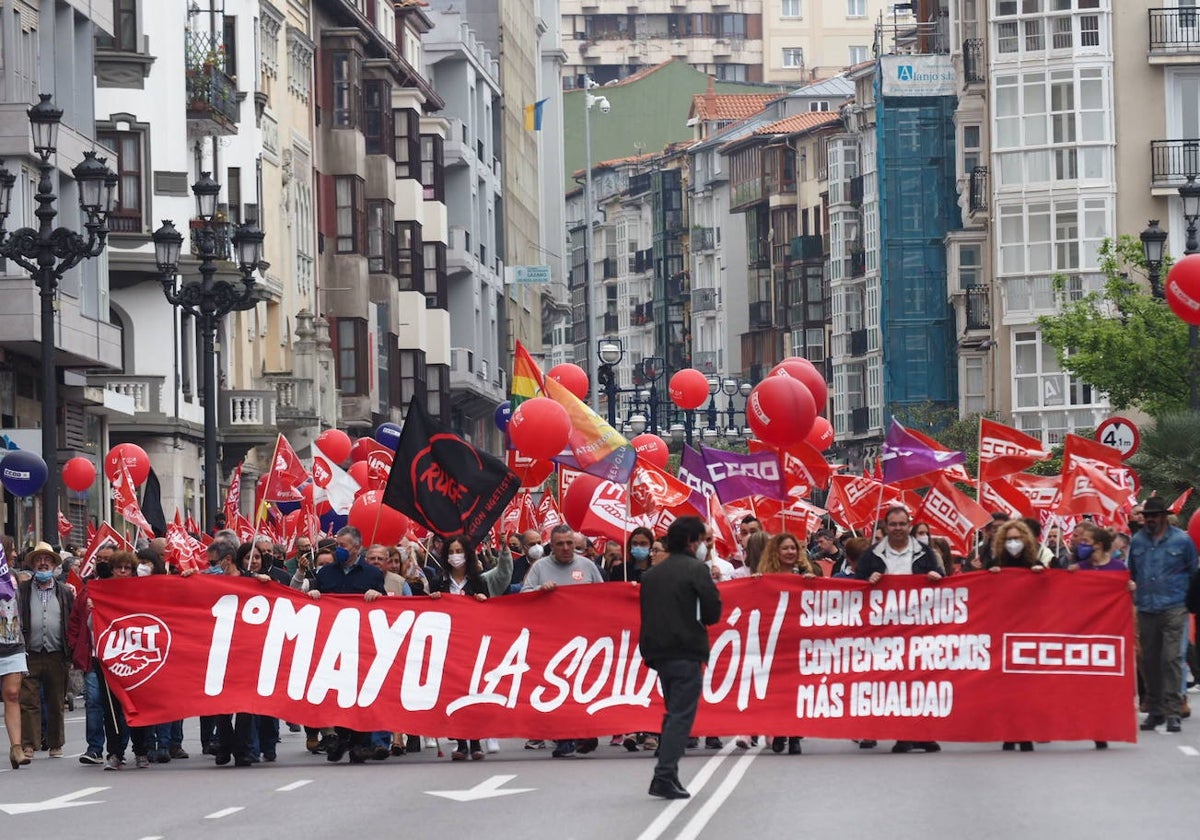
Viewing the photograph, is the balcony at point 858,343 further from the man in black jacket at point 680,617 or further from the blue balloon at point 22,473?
the man in black jacket at point 680,617

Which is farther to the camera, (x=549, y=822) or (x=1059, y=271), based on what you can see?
(x=1059, y=271)

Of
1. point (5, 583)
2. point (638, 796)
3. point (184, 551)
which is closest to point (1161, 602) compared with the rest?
point (638, 796)

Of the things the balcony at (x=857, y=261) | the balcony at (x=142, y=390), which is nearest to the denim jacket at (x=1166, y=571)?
the balcony at (x=142, y=390)

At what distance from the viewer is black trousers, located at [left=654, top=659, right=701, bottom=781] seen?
17.7 meters

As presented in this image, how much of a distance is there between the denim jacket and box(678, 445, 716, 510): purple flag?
28.0 ft

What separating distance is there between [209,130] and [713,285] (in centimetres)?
10286

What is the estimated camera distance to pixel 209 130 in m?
57.9

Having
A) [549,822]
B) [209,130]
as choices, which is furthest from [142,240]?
[549,822]

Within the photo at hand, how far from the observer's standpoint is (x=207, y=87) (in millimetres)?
57531

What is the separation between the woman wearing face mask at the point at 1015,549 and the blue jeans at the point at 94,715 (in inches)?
264

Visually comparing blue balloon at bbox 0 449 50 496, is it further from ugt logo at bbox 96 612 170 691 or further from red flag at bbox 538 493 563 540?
ugt logo at bbox 96 612 170 691

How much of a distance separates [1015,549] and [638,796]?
4796 millimetres

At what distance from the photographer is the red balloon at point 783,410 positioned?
2962 cm

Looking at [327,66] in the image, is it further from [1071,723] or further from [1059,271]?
[1071,723]
